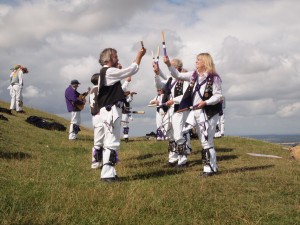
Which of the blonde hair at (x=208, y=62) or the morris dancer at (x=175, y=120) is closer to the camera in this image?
the blonde hair at (x=208, y=62)

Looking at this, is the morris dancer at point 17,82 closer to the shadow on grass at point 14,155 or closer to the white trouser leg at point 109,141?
the shadow on grass at point 14,155

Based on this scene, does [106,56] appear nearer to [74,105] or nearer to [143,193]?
[143,193]

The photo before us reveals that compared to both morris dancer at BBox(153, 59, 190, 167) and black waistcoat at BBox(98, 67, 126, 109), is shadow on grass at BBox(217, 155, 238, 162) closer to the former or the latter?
morris dancer at BBox(153, 59, 190, 167)

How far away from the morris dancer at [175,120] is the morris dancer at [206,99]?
1.63 meters

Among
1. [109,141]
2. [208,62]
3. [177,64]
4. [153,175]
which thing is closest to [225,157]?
[177,64]

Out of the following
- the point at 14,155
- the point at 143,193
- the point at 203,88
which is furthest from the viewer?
the point at 14,155

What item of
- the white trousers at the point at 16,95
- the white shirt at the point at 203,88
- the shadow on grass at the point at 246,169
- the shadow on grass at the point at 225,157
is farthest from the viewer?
the white trousers at the point at 16,95

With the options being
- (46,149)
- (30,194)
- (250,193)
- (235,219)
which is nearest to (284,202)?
(250,193)

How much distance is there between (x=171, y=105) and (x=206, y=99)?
237cm

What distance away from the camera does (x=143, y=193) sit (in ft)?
24.0

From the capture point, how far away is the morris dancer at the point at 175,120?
466 inches

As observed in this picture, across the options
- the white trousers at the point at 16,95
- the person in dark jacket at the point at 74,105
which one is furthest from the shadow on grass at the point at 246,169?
the white trousers at the point at 16,95

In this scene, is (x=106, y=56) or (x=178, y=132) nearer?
(x=106, y=56)

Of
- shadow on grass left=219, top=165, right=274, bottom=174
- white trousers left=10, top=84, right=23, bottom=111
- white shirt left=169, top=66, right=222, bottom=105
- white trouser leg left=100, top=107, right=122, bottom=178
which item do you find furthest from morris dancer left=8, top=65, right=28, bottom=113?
shadow on grass left=219, top=165, right=274, bottom=174
